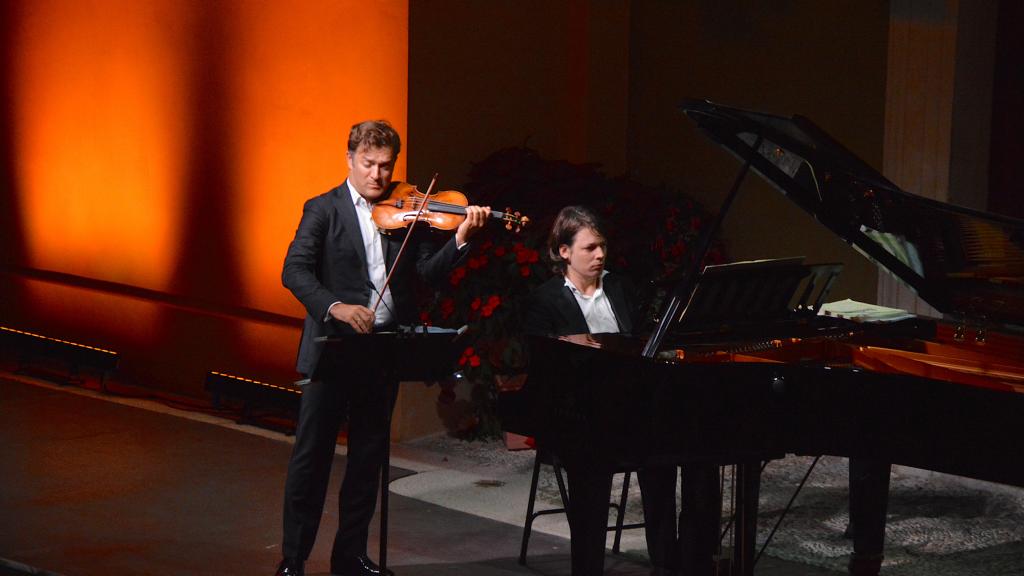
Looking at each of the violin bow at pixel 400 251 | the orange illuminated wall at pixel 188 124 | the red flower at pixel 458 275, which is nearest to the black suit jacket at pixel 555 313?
the violin bow at pixel 400 251

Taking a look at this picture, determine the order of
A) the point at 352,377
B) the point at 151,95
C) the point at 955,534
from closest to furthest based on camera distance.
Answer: the point at 352,377
the point at 955,534
the point at 151,95

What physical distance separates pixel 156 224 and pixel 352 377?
4001mm

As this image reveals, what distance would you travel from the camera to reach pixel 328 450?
480 centimetres

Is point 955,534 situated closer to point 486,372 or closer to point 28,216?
point 486,372

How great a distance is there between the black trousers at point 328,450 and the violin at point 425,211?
0.53 metres

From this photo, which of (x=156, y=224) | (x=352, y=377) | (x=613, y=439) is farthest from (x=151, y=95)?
(x=613, y=439)

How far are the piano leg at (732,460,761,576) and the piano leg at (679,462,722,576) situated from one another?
0.08 metres

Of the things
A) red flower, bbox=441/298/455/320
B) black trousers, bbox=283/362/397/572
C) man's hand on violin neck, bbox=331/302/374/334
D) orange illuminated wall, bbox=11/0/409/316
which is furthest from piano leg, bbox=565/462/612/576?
orange illuminated wall, bbox=11/0/409/316

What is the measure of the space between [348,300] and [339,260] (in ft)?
0.44

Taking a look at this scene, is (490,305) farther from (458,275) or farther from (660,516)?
(660,516)

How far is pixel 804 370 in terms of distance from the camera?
4152 mm

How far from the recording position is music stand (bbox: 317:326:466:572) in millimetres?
4266

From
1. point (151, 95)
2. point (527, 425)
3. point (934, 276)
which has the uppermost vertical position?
point (151, 95)

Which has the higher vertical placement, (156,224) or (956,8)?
(956,8)
